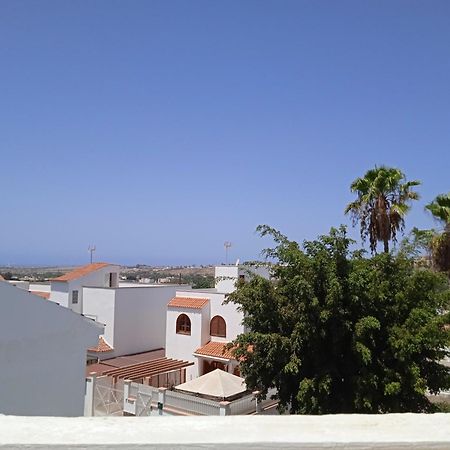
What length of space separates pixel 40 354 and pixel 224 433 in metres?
7.46

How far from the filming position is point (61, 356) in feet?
31.9

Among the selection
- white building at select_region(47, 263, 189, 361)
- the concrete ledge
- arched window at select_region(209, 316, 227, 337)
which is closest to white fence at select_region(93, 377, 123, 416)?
arched window at select_region(209, 316, 227, 337)

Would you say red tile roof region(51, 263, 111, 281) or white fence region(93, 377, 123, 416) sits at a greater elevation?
red tile roof region(51, 263, 111, 281)

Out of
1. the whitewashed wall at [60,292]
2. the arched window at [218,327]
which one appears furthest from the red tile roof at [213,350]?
the whitewashed wall at [60,292]

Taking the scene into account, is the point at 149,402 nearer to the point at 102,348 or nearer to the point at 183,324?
the point at 183,324

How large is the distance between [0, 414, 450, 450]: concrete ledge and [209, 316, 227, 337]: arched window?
76.8 ft

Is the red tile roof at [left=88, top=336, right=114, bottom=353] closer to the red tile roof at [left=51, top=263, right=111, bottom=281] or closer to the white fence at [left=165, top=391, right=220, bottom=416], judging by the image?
the red tile roof at [left=51, top=263, right=111, bottom=281]

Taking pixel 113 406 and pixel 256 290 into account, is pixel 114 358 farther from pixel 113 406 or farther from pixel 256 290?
pixel 256 290

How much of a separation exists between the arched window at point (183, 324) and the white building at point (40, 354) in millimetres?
16942

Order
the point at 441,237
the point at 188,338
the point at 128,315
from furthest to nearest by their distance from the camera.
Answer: the point at 128,315, the point at 188,338, the point at 441,237

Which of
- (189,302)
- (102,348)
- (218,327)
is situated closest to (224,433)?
(218,327)

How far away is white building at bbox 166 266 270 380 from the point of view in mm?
25500

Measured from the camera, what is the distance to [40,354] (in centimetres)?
926

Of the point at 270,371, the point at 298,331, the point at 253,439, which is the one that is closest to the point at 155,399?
the point at 270,371
